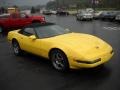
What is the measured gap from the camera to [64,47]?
6988 millimetres

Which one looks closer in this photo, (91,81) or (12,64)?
(91,81)

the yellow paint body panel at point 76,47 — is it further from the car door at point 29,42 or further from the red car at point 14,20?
the red car at point 14,20

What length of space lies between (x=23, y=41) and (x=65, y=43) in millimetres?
2155

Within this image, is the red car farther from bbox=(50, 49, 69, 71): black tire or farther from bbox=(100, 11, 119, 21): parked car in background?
bbox=(100, 11, 119, 21): parked car in background

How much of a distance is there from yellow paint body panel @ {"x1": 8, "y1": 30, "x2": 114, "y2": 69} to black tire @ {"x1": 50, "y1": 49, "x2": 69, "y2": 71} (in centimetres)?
13

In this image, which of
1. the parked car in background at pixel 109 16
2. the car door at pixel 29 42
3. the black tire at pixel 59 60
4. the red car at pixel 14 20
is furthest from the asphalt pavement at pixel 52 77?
the parked car in background at pixel 109 16

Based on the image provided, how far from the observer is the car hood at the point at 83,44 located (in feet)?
22.2

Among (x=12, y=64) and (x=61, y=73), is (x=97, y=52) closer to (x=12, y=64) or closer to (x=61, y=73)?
(x=61, y=73)

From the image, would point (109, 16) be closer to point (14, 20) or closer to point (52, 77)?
point (14, 20)

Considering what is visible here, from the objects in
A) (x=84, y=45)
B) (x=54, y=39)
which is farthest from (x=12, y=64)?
(x=84, y=45)

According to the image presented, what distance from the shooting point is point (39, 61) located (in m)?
8.52

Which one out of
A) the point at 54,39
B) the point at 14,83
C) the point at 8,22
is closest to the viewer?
the point at 14,83

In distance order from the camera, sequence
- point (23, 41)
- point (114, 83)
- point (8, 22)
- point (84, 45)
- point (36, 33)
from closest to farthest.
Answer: point (114, 83) < point (84, 45) < point (36, 33) < point (23, 41) < point (8, 22)

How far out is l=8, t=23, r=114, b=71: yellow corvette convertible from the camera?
6.67m
